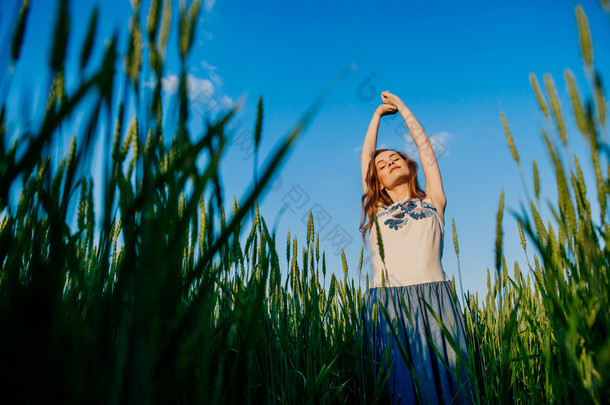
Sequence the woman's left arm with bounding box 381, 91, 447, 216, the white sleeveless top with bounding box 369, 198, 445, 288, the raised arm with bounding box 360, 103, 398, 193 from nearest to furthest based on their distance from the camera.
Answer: the white sleeveless top with bounding box 369, 198, 445, 288
the woman's left arm with bounding box 381, 91, 447, 216
the raised arm with bounding box 360, 103, 398, 193

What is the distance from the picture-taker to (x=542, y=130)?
588mm

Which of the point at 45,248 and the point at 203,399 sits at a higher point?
the point at 45,248

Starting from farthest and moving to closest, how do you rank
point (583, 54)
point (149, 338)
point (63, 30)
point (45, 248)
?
point (45, 248) → point (583, 54) → point (63, 30) → point (149, 338)

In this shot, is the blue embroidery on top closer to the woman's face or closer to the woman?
the woman

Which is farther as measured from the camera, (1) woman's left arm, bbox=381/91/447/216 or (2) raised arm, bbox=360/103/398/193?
(2) raised arm, bbox=360/103/398/193

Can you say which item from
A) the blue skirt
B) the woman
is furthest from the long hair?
the blue skirt

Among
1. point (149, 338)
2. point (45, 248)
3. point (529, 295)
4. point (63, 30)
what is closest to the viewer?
point (149, 338)

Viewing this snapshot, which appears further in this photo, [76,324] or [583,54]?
[583,54]

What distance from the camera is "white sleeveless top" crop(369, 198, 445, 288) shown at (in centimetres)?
250

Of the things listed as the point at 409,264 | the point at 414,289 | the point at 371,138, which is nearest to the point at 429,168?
the point at 371,138

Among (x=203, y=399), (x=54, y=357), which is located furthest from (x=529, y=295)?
(x=54, y=357)

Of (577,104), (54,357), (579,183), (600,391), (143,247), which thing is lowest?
(600,391)

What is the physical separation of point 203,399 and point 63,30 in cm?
48

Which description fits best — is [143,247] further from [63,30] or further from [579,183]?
[579,183]
